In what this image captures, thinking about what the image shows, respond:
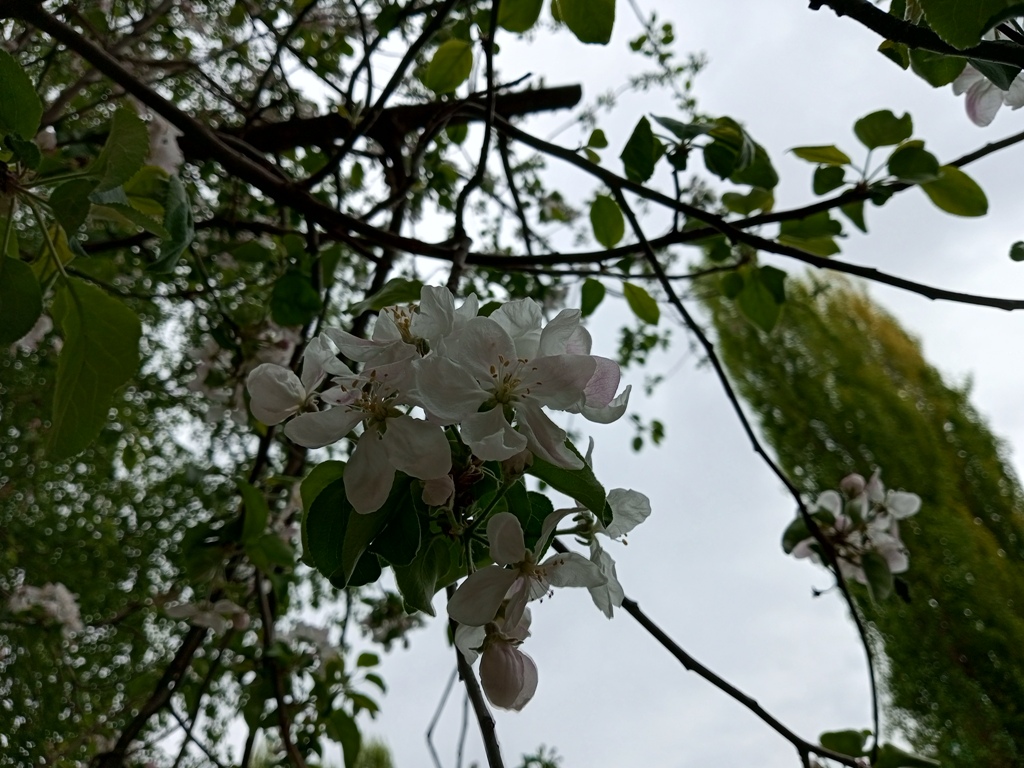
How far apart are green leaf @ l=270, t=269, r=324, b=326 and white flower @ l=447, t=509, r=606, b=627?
51 centimetres

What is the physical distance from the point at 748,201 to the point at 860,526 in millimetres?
454

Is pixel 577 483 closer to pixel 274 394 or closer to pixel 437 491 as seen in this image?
pixel 437 491

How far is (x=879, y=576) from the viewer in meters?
0.81

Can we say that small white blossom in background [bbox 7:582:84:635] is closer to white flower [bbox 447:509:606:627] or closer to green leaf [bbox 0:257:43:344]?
green leaf [bbox 0:257:43:344]

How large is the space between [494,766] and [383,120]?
101 centimetres

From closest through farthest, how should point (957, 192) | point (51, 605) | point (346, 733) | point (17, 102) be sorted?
point (17, 102)
point (957, 192)
point (346, 733)
point (51, 605)

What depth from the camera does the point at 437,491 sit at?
30 centimetres

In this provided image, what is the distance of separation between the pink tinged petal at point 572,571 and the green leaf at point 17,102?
0.38 meters

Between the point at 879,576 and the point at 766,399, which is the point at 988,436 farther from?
the point at 879,576

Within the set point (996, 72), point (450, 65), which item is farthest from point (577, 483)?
point (450, 65)

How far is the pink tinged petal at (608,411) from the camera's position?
12.9 inches

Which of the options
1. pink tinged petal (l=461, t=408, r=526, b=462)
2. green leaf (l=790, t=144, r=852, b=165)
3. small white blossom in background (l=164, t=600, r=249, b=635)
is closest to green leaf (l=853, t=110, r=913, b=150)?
green leaf (l=790, t=144, r=852, b=165)

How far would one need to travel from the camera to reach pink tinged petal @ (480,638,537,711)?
33 centimetres

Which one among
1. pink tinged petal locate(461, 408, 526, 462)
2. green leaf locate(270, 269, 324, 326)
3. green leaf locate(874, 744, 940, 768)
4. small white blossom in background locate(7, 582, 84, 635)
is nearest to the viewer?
pink tinged petal locate(461, 408, 526, 462)
